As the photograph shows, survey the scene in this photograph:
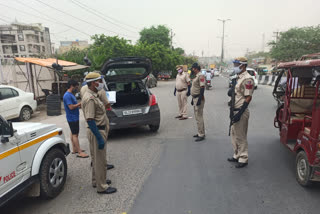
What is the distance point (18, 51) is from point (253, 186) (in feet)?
238

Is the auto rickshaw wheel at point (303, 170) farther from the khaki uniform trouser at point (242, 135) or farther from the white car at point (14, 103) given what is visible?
the white car at point (14, 103)

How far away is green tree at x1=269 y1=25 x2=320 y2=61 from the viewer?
104 ft

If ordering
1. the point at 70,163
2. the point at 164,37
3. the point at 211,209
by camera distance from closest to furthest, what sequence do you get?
1. the point at 211,209
2. the point at 70,163
3. the point at 164,37

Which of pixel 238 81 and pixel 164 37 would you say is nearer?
pixel 238 81

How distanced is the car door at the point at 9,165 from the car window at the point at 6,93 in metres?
6.84

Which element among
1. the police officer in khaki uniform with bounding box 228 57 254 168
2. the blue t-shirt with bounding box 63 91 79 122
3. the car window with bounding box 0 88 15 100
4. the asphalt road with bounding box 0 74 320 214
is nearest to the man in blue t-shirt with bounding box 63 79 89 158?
the blue t-shirt with bounding box 63 91 79 122

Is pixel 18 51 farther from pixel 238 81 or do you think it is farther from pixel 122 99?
pixel 238 81

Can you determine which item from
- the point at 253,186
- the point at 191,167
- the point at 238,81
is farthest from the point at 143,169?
the point at 238,81

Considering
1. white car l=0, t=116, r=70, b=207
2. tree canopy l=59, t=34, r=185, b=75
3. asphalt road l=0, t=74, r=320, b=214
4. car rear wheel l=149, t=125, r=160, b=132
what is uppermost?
tree canopy l=59, t=34, r=185, b=75

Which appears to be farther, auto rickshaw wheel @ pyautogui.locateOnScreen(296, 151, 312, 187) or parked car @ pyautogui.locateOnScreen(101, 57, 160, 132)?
parked car @ pyautogui.locateOnScreen(101, 57, 160, 132)

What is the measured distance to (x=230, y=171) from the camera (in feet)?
13.3

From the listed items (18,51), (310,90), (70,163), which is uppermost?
(18,51)

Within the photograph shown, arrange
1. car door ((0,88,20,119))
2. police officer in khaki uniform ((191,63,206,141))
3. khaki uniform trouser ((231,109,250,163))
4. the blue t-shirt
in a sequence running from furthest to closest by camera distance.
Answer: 1. car door ((0,88,20,119))
2. police officer in khaki uniform ((191,63,206,141))
3. the blue t-shirt
4. khaki uniform trouser ((231,109,250,163))

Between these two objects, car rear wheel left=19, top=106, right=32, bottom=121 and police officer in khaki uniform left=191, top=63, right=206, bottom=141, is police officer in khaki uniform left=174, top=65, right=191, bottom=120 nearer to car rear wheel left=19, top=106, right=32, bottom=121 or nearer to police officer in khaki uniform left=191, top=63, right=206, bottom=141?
police officer in khaki uniform left=191, top=63, right=206, bottom=141
